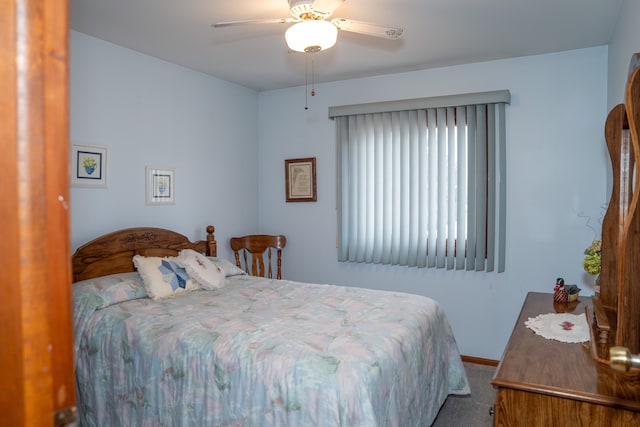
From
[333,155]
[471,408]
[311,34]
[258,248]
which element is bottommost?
[471,408]

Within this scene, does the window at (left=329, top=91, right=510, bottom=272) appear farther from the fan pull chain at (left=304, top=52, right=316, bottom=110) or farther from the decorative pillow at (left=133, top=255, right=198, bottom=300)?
the decorative pillow at (left=133, top=255, right=198, bottom=300)

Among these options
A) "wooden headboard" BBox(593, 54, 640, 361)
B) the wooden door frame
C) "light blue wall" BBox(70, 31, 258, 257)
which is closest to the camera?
the wooden door frame

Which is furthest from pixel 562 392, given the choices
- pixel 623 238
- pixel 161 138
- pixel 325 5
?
pixel 161 138

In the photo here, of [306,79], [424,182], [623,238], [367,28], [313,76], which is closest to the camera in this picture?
[623,238]

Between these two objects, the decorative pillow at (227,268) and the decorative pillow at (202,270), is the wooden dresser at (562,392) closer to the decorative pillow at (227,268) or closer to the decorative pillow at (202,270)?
the decorative pillow at (202,270)

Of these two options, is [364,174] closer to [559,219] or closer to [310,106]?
[310,106]

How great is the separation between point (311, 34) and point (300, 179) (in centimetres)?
247

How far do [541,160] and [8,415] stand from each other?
3.84 m

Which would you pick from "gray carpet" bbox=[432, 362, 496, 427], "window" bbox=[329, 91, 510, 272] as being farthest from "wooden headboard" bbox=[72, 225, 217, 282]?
"gray carpet" bbox=[432, 362, 496, 427]

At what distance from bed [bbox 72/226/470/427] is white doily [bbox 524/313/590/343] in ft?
2.05

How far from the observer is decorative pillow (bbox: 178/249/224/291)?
321 centimetres

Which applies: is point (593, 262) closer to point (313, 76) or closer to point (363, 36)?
point (363, 36)

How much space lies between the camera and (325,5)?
82.3 inches

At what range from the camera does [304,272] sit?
15.2 ft
